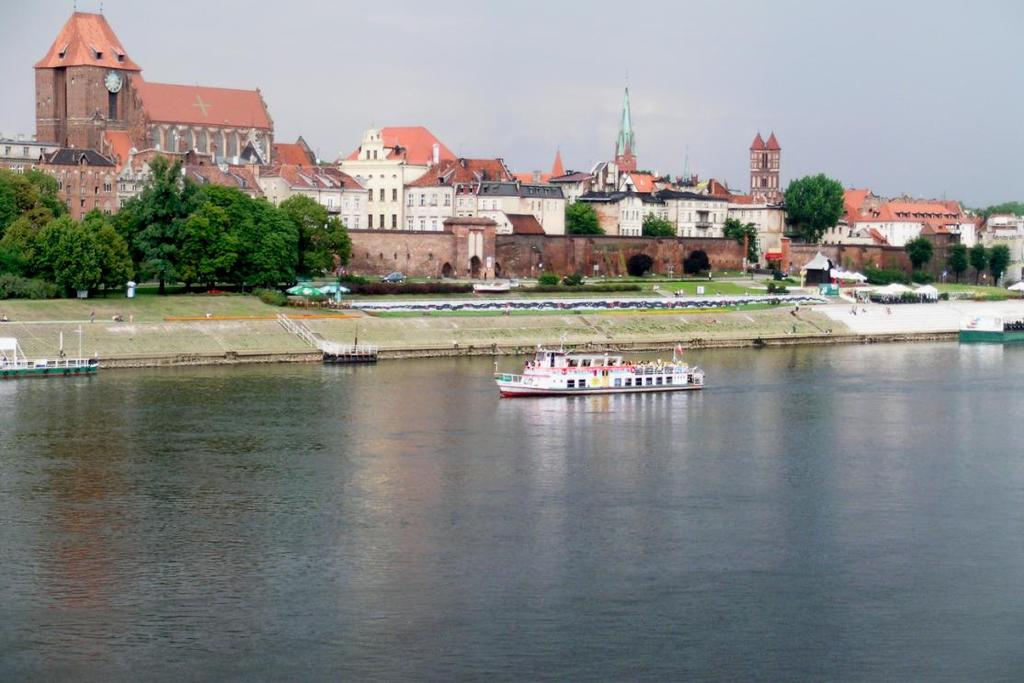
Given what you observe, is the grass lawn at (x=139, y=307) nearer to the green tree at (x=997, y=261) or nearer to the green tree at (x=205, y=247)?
the green tree at (x=205, y=247)

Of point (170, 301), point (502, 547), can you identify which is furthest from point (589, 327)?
point (502, 547)

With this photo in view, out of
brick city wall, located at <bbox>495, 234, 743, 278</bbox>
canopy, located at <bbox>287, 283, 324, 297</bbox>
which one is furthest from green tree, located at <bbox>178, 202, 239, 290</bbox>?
brick city wall, located at <bbox>495, 234, 743, 278</bbox>

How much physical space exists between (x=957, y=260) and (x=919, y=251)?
242 inches

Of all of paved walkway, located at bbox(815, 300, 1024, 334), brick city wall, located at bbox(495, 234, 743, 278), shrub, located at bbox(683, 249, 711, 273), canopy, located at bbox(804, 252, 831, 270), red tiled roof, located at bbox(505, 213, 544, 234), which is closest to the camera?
paved walkway, located at bbox(815, 300, 1024, 334)

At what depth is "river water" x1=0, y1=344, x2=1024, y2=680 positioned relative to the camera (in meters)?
30.8

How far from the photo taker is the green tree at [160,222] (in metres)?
83.6

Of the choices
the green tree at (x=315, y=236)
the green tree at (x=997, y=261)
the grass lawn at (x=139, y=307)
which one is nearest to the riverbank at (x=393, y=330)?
the grass lawn at (x=139, y=307)

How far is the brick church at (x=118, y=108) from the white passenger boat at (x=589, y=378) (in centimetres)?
6153

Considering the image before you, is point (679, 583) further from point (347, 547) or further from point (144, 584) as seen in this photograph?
point (144, 584)

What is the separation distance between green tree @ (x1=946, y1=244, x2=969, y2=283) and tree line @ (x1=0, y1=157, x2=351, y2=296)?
218 ft

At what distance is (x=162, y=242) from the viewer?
84438 millimetres

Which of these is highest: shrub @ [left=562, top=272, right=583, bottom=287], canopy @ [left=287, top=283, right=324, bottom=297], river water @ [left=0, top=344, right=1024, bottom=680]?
shrub @ [left=562, top=272, right=583, bottom=287]

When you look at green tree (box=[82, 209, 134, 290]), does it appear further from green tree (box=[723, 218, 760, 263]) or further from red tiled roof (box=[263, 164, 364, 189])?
green tree (box=[723, 218, 760, 263])

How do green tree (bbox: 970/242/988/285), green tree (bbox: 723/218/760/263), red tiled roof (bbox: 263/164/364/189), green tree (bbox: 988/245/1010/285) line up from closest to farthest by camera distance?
1. red tiled roof (bbox: 263/164/364/189)
2. green tree (bbox: 723/218/760/263)
3. green tree (bbox: 970/242/988/285)
4. green tree (bbox: 988/245/1010/285)
